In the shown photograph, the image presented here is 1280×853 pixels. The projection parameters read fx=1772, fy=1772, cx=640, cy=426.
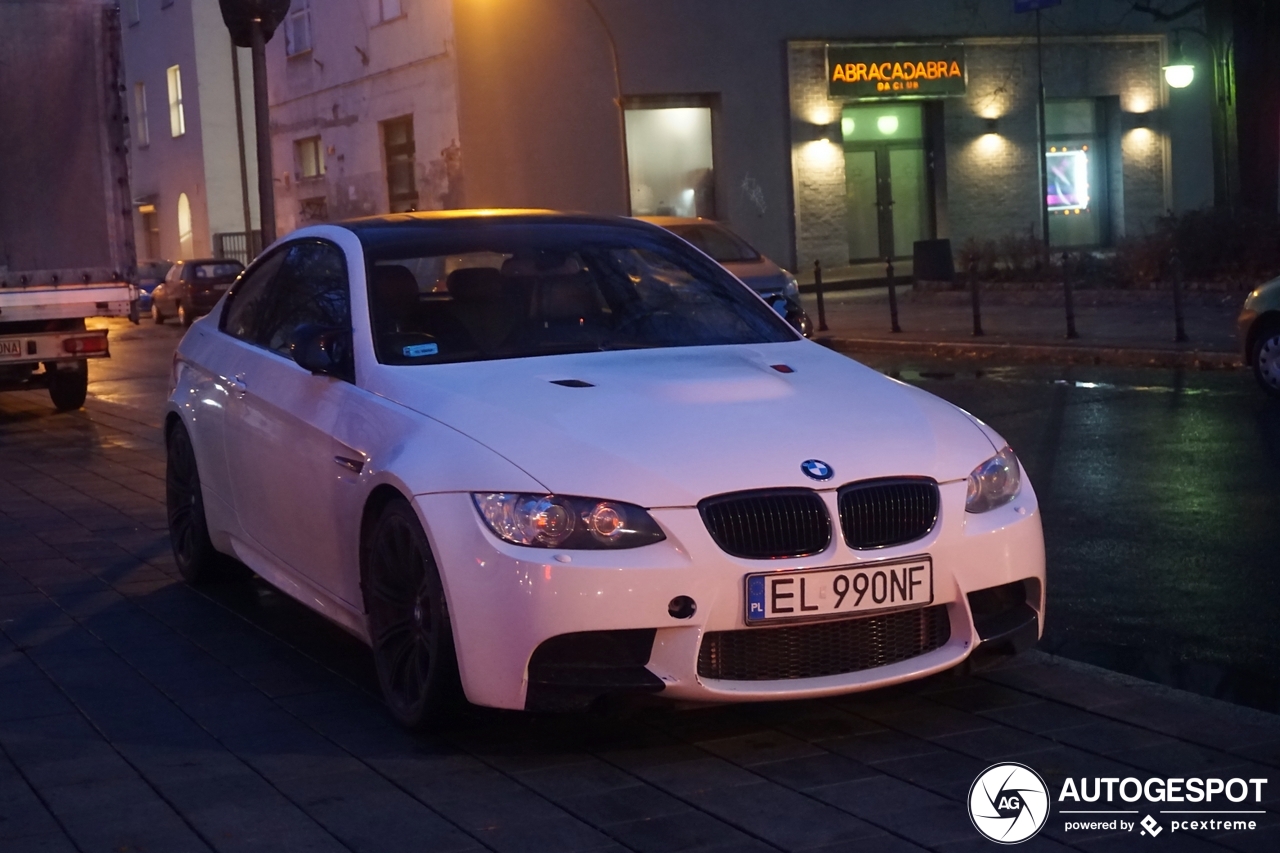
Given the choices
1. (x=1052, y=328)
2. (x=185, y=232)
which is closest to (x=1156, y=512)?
(x=1052, y=328)

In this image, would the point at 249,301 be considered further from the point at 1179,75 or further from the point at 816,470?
the point at 1179,75

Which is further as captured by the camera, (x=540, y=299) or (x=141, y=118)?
(x=141, y=118)

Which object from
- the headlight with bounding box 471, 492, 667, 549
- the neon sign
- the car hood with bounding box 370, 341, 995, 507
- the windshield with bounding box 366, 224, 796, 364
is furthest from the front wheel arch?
the neon sign

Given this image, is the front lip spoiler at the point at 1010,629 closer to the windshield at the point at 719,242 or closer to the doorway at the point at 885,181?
the windshield at the point at 719,242

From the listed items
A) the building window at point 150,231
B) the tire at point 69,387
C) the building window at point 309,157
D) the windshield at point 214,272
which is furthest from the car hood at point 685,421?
the building window at point 150,231

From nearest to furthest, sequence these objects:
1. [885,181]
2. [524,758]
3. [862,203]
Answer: [524,758] < [862,203] < [885,181]

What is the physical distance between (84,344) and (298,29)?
25431 mm

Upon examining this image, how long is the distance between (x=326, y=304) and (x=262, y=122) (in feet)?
15.1

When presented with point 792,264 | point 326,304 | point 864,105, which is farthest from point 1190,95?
point 326,304

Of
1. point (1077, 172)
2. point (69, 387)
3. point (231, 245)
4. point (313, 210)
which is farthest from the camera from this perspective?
point (231, 245)

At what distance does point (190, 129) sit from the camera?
47406mm

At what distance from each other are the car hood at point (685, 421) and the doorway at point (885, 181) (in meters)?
31.6

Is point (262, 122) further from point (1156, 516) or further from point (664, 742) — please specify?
point (664, 742)

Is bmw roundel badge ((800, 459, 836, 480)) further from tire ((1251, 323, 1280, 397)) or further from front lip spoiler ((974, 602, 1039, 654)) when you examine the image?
tire ((1251, 323, 1280, 397))
